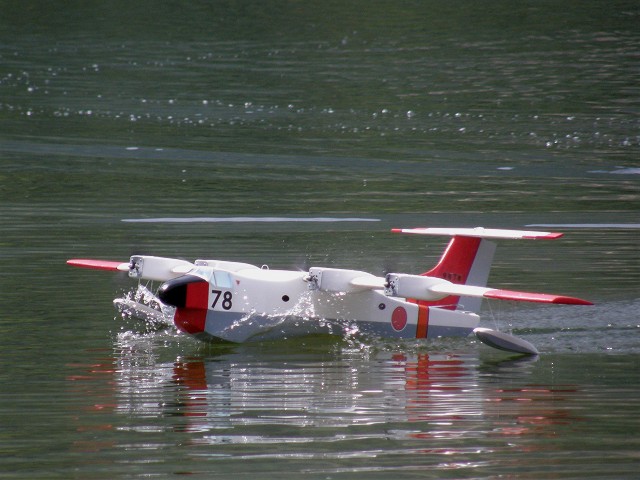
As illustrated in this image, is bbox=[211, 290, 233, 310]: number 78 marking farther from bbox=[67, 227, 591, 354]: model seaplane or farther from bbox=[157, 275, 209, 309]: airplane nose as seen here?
bbox=[157, 275, 209, 309]: airplane nose

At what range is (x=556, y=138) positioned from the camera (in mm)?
63844

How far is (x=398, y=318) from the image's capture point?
23.1 metres

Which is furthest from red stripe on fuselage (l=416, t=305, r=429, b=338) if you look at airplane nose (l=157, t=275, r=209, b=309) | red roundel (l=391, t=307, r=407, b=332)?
airplane nose (l=157, t=275, r=209, b=309)

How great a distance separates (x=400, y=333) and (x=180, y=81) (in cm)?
6536

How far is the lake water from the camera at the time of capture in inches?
621

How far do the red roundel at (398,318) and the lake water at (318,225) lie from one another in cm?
36

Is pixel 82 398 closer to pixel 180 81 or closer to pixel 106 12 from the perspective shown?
pixel 180 81

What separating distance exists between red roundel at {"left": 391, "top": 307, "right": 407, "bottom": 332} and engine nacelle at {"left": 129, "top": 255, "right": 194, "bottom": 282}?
4281 mm

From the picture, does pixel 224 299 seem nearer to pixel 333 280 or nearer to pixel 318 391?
pixel 333 280

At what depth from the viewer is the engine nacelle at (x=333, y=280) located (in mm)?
21984

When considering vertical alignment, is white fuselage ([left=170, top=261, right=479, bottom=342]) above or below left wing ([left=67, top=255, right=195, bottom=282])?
below

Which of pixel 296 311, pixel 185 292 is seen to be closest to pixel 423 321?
pixel 296 311

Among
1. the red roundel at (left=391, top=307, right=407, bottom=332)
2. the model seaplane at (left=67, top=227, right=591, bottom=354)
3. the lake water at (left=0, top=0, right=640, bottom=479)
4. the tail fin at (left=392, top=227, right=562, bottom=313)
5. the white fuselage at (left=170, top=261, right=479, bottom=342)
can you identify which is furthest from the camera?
the tail fin at (left=392, top=227, right=562, bottom=313)

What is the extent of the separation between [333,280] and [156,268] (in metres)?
3.88
